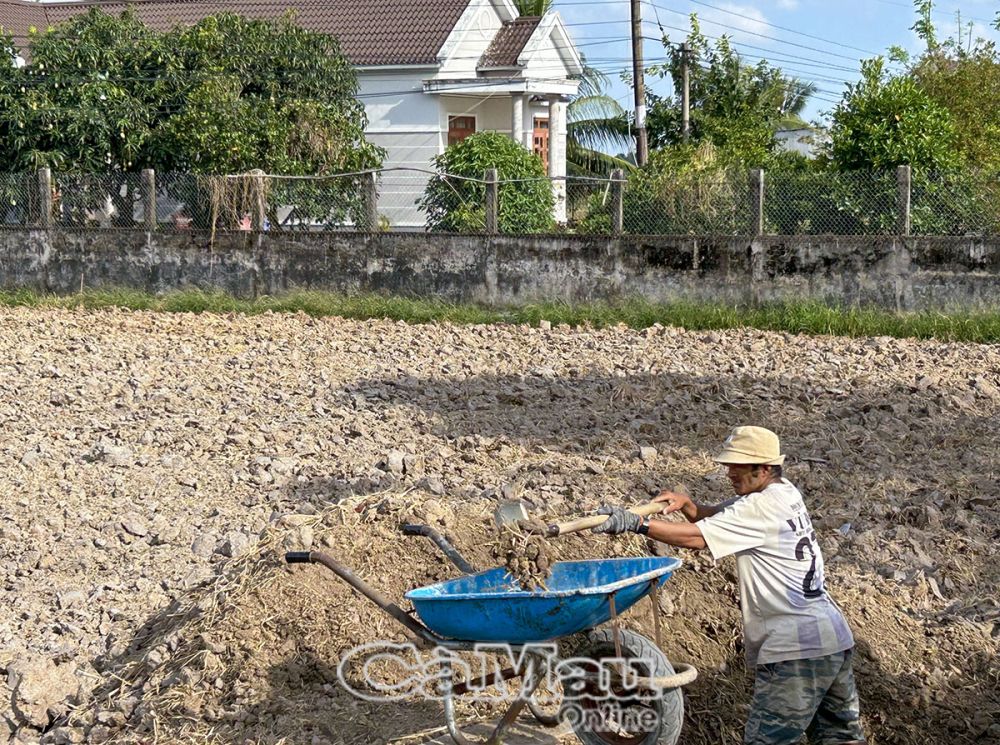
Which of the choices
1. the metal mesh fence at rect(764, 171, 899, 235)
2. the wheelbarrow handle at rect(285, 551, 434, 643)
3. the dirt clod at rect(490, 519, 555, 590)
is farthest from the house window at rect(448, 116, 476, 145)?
the dirt clod at rect(490, 519, 555, 590)

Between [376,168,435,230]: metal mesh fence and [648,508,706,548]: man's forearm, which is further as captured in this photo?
[376,168,435,230]: metal mesh fence

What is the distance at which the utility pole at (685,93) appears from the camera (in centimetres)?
2809

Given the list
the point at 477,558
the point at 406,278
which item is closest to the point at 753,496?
the point at 477,558

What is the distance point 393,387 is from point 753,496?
7.23 m

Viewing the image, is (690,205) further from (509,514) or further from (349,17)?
(349,17)

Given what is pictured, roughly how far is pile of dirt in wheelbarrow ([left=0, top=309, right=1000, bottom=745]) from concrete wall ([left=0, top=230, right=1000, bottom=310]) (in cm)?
121

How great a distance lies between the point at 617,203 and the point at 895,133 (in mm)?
3871

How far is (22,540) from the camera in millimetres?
7910

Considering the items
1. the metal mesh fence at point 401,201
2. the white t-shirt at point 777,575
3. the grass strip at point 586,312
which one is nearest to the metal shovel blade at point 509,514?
the white t-shirt at point 777,575

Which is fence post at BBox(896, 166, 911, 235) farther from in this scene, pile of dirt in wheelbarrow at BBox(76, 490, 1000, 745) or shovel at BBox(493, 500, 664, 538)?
shovel at BBox(493, 500, 664, 538)

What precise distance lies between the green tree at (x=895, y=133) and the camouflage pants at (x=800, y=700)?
12723 mm

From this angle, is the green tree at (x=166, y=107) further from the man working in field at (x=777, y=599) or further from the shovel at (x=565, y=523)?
the man working in field at (x=777, y=599)

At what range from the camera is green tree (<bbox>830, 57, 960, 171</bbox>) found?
16766 millimetres

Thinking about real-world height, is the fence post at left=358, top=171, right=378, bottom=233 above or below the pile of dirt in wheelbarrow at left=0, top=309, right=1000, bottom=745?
above
